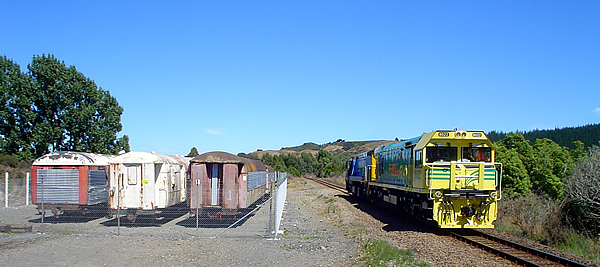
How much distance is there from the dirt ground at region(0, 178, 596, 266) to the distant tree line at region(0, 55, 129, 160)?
19959mm

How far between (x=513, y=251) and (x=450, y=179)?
121 inches

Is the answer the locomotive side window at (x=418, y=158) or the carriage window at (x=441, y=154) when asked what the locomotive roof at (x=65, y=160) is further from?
the carriage window at (x=441, y=154)

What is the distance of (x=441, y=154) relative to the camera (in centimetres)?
1588

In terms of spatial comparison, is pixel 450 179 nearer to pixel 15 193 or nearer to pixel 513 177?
pixel 513 177

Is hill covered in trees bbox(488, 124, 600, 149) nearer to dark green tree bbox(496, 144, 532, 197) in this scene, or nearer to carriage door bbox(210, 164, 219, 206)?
dark green tree bbox(496, 144, 532, 197)

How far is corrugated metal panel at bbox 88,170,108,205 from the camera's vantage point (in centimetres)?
1841

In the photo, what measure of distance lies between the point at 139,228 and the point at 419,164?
9.91 metres

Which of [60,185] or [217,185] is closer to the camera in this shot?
[217,185]

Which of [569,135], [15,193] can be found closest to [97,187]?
[15,193]

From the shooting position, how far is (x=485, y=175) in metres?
14.4

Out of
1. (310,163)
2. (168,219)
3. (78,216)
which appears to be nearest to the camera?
(78,216)

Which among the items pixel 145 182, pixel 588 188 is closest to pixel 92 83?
pixel 145 182

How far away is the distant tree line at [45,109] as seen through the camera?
116 ft

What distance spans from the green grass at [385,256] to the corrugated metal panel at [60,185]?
11901mm
